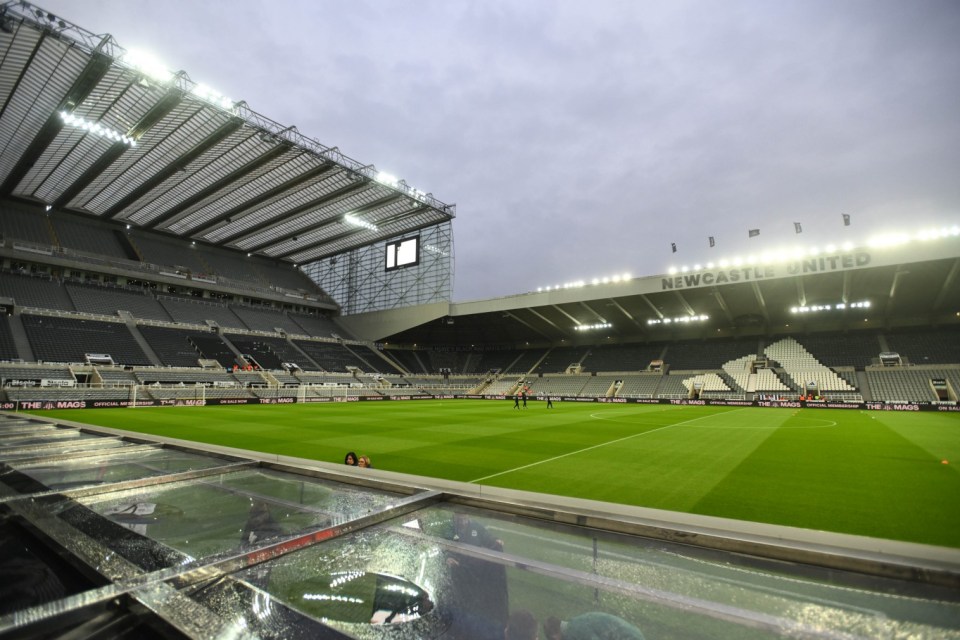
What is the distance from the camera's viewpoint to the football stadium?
6.51ft

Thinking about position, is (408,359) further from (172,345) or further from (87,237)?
(87,237)

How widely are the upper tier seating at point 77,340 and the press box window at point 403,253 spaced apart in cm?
2485

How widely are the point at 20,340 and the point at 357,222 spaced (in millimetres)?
28324

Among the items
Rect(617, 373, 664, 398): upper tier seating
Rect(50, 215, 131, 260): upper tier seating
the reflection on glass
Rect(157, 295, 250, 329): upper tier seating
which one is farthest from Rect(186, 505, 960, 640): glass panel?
Rect(50, 215, 131, 260): upper tier seating

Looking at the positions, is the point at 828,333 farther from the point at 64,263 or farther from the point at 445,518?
the point at 64,263

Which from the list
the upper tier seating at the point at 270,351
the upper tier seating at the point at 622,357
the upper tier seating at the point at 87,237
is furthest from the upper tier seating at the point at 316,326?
the upper tier seating at the point at 622,357

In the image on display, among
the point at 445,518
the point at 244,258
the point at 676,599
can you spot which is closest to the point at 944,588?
the point at 676,599

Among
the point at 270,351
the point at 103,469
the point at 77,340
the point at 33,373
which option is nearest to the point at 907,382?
the point at 103,469

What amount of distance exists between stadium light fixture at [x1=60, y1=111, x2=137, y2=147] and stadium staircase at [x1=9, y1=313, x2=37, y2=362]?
15.9m

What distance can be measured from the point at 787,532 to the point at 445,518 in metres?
2.19

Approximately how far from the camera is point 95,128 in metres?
28.4

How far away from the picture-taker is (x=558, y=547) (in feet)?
8.43

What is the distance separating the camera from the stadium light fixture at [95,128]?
2715 centimetres

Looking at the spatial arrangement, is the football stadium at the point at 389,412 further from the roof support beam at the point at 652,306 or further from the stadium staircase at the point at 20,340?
the roof support beam at the point at 652,306
